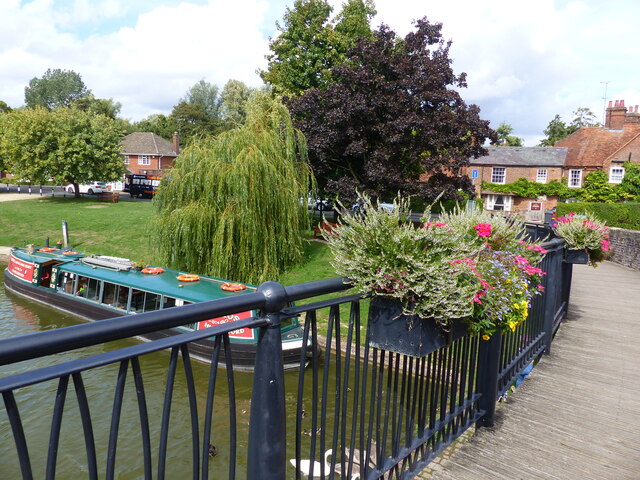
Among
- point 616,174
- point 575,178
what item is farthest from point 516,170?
point 616,174

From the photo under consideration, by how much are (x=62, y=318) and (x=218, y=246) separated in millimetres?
5845

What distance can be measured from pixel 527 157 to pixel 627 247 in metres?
27.5

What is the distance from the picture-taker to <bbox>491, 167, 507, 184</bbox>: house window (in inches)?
1727

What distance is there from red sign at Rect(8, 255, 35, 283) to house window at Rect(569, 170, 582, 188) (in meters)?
42.1

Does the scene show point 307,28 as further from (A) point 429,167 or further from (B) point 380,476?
(B) point 380,476

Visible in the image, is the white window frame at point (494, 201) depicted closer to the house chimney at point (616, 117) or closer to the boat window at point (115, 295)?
the house chimney at point (616, 117)

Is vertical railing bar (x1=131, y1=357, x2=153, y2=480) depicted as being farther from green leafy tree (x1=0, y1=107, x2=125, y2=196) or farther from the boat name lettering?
green leafy tree (x1=0, y1=107, x2=125, y2=196)

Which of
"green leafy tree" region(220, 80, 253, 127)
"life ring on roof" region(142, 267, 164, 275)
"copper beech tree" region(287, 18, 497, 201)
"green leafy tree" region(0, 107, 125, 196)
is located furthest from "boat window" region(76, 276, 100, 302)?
"green leafy tree" region(220, 80, 253, 127)

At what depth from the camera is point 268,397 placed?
1842 millimetres

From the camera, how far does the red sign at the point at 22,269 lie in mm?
16328

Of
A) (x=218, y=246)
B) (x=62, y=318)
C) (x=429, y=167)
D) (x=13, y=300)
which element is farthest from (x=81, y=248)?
(x=429, y=167)

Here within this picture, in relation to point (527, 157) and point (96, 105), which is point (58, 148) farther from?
point (527, 157)

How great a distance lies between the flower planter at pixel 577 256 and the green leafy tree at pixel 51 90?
306 feet

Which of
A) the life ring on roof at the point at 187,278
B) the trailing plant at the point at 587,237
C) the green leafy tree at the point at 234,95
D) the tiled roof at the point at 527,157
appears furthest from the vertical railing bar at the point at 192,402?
the green leafy tree at the point at 234,95
